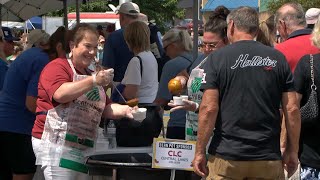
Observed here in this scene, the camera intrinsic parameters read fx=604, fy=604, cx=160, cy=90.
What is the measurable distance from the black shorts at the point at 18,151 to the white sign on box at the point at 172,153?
1380mm

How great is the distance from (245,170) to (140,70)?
5.88ft

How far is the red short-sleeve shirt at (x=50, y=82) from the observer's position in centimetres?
377

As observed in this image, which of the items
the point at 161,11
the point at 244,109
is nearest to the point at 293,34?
the point at 244,109

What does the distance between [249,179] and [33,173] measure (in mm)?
2087

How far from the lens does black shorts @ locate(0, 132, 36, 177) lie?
4754mm

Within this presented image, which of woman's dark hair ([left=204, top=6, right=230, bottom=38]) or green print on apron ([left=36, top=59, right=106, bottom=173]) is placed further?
woman's dark hair ([left=204, top=6, right=230, bottom=38])

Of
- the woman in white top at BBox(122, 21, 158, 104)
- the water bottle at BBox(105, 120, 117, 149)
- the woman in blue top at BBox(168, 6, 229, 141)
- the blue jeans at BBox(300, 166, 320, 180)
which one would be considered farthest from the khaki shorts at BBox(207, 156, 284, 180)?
the woman in white top at BBox(122, 21, 158, 104)

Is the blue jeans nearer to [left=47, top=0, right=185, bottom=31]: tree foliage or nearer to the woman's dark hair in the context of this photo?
the woman's dark hair

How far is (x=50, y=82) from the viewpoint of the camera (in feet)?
12.4

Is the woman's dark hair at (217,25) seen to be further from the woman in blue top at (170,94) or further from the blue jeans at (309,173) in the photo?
the blue jeans at (309,173)

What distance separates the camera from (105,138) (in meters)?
4.49

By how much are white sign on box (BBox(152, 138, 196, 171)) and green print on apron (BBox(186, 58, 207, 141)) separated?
0.32 metres

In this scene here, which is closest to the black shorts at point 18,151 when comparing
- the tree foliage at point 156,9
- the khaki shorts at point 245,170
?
the khaki shorts at point 245,170

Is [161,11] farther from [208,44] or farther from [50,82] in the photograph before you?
[50,82]
